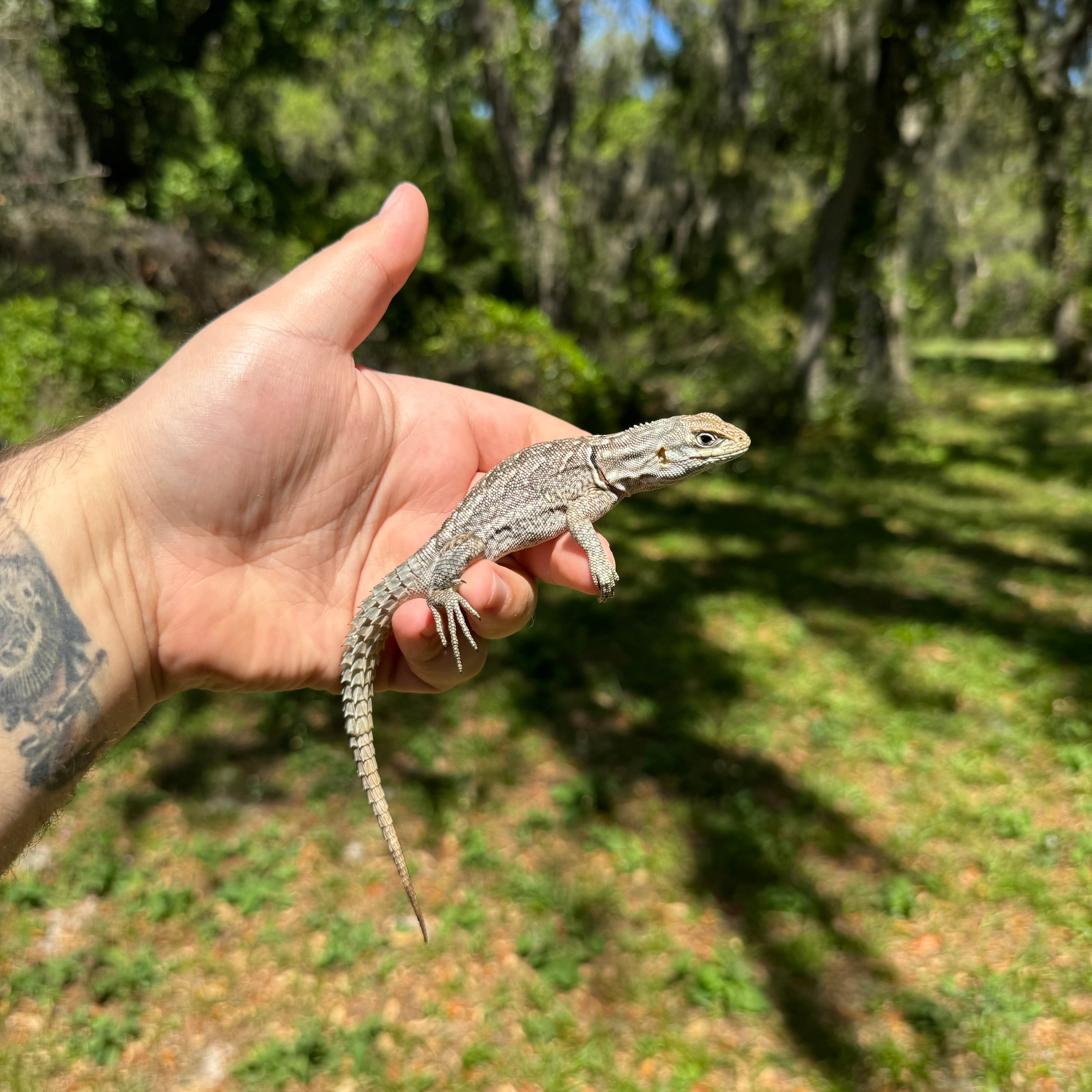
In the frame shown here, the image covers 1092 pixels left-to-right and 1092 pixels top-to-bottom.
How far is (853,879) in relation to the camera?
14.7 feet

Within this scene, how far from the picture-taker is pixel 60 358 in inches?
344

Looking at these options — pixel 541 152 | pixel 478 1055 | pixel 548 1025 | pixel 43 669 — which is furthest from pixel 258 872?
pixel 541 152

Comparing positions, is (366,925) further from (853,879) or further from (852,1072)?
(853,879)

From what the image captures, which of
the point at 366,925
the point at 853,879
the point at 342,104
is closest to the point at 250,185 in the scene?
the point at 342,104

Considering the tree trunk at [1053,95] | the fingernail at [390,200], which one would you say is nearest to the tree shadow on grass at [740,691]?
the fingernail at [390,200]

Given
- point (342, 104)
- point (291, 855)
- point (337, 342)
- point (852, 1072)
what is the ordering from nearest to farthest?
1. point (337, 342)
2. point (852, 1072)
3. point (291, 855)
4. point (342, 104)

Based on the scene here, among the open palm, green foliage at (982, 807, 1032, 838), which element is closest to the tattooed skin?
the open palm

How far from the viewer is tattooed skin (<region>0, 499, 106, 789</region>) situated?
107 inches

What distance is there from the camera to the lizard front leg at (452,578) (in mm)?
3281

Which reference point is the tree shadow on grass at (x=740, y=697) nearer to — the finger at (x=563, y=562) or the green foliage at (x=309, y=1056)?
the green foliage at (x=309, y=1056)

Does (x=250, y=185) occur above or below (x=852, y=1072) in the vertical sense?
above

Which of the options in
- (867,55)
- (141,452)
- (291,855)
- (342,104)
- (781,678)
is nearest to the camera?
(141,452)

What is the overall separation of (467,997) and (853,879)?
2396 mm

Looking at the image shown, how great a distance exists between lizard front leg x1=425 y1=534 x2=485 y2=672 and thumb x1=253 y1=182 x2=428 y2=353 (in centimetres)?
103
